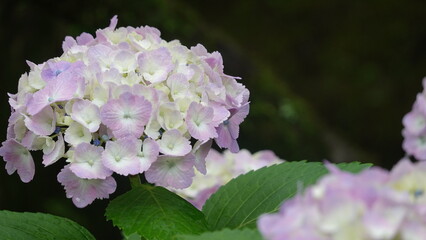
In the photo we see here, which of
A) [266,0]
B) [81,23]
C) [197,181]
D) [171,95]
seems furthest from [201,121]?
[266,0]

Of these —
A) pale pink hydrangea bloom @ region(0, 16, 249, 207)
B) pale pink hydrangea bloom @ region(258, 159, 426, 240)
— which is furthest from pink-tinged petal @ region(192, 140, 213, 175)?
pale pink hydrangea bloom @ region(258, 159, 426, 240)

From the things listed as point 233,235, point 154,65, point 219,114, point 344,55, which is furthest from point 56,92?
point 344,55

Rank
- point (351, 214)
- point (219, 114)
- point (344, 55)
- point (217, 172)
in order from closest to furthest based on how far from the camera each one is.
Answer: point (351, 214) < point (219, 114) < point (217, 172) < point (344, 55)

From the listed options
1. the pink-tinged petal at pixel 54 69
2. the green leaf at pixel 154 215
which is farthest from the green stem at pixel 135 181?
the pink-tinged petal at pixel 54 69

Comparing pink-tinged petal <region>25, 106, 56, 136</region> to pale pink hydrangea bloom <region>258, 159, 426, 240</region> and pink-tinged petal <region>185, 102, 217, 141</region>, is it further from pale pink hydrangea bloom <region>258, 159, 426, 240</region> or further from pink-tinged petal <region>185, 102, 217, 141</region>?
pale pink hydrangea bloom <region>258, 159, 426, 240</region>

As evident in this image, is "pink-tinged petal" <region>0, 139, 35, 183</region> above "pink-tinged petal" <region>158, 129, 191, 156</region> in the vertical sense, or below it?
below

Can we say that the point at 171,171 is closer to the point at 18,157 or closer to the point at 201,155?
the point at 201,155
